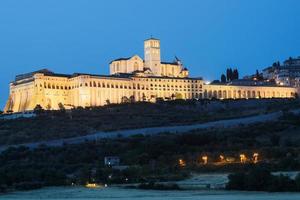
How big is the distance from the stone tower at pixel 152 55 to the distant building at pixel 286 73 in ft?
82.3

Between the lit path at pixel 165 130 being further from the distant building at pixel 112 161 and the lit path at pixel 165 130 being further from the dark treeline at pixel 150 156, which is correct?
the distant building at pixel 112 161

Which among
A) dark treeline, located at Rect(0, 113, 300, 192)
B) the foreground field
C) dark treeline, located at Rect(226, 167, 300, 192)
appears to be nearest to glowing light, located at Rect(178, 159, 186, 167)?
dark treeline, located at Rect(0, 113, 300, 192)

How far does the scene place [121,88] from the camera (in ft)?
366

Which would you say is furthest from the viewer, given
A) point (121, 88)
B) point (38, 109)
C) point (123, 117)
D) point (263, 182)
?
point (121, 88)

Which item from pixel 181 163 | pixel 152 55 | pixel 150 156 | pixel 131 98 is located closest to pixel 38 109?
pixel 131 98

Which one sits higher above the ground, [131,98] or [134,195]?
[131,98]

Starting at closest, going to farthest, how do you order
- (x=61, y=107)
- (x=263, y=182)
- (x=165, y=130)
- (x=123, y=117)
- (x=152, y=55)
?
(x=263, y=182) < (x=165, y=130) < (x=123, y=117) < (x=61, y=107) < (x=152, y=55)

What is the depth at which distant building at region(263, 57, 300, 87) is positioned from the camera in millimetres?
139125

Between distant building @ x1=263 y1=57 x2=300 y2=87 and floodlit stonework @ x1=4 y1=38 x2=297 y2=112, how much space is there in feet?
39.1

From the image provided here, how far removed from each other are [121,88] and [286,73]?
147 feet

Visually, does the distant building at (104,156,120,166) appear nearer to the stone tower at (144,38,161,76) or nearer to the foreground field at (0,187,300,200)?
→ the foreground field at (0,187,300,200)

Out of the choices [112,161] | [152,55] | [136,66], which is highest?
[152,55]

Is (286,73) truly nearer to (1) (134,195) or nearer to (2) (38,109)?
(2) (38,109)

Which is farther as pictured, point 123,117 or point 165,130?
point 123,117
